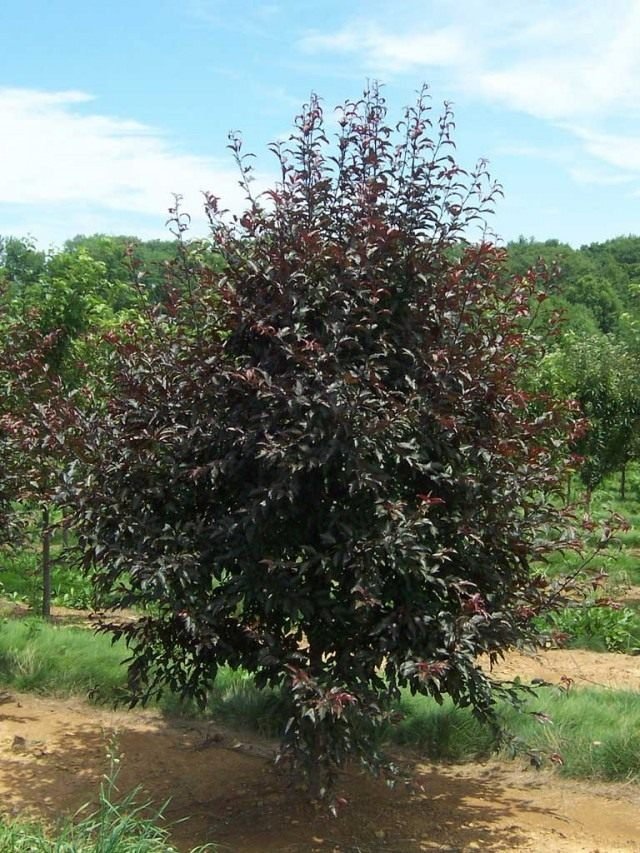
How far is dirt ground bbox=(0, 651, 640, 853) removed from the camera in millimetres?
4863

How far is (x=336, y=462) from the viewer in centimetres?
445

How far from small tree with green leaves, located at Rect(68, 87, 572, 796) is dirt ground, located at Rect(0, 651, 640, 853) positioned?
0.45 metres

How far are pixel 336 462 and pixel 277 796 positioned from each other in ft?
7.11

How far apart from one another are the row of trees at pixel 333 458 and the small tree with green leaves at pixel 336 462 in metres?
→ 0.01

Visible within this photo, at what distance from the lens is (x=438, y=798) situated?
17.6 feet

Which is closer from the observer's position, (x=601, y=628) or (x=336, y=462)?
(x=336, y=462)

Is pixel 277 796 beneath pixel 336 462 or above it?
beneath

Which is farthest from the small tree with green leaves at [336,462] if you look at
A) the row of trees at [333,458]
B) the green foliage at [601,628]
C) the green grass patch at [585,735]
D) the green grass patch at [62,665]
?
the green foliage at [601,628]

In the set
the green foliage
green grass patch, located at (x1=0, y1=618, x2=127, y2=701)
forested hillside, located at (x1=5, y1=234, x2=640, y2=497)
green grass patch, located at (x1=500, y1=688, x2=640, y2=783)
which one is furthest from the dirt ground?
the green foliage

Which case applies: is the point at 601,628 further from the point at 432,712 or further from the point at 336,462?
the point at 336,462

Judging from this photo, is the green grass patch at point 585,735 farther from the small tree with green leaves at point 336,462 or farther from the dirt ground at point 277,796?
the small tree with green leaves at point 336,462

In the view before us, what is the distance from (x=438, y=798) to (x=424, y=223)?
3207mm

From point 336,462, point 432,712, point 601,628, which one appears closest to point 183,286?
point 336,462

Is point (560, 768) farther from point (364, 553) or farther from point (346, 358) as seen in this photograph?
point (346, 358)
